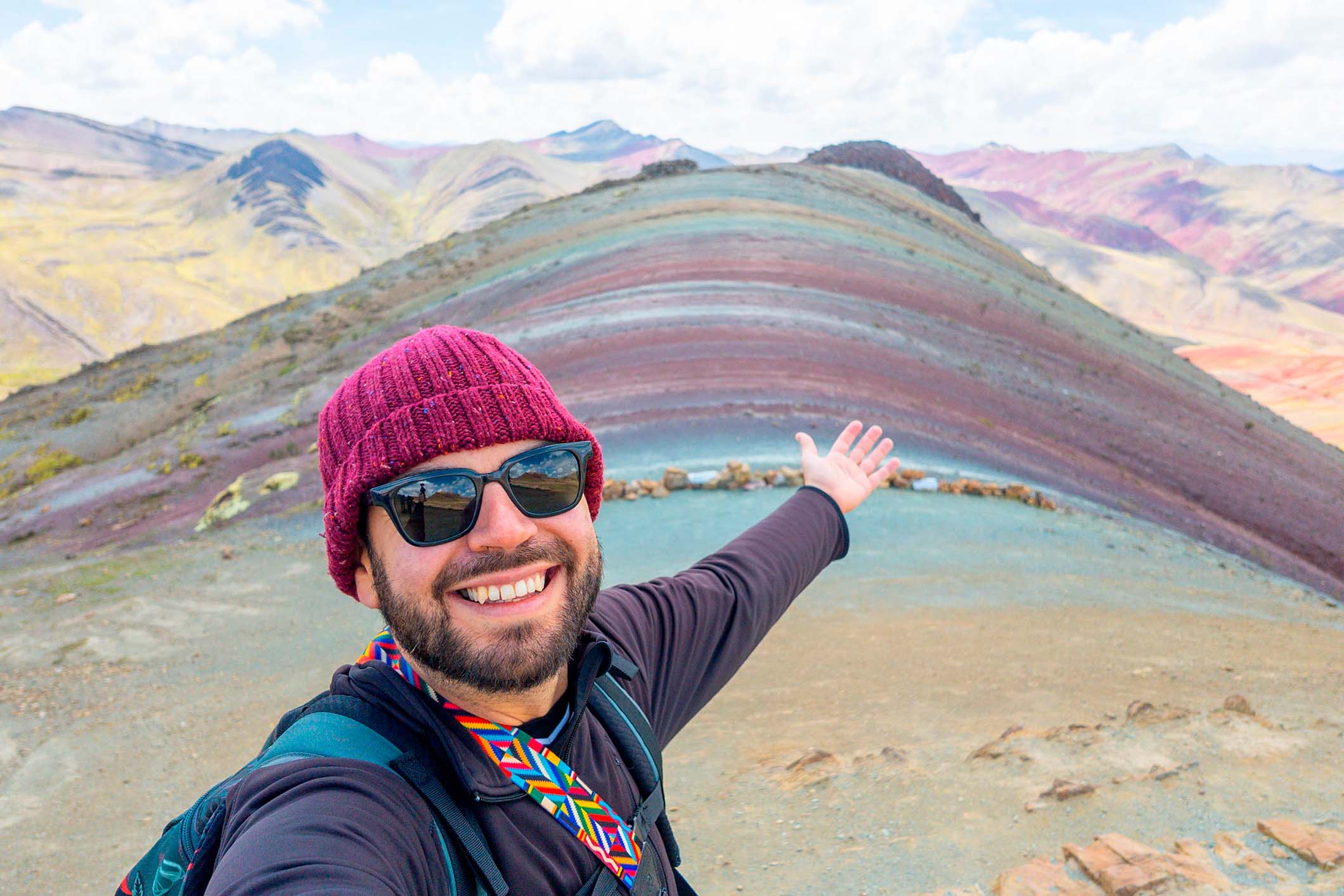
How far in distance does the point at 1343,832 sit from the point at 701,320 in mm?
12424

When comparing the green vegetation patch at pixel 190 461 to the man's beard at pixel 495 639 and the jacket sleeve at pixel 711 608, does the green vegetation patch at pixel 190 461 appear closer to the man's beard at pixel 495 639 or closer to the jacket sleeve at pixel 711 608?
the jacket sleeve at pixel 711 608

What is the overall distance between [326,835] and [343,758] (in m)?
0.12

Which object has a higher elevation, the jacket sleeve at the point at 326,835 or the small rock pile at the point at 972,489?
the jacket sleeve at the point at 326,835

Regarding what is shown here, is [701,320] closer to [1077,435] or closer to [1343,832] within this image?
[1077,435]

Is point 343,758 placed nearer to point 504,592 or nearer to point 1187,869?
point 504,592

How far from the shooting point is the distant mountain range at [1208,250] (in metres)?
59.7

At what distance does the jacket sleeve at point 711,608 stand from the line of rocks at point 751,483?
714cm

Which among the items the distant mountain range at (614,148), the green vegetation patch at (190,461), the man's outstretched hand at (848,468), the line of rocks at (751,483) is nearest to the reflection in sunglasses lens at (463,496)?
the man's outstretched hand at (848,468)

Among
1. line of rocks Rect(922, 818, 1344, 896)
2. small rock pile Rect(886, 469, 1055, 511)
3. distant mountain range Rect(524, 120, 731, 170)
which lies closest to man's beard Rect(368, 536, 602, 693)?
line of rocks Rect(922, 818, 1344, 896)

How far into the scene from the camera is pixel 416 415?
1.80 m

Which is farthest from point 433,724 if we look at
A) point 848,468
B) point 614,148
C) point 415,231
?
point 614,148

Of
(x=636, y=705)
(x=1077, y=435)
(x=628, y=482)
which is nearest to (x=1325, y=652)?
(x=628, y=482)

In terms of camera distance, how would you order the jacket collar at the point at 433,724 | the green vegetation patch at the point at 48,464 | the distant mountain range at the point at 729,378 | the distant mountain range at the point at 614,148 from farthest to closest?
the distant mountain range at the point at 614,148 → the green vegetation patch at the point at 48,464 → the distant mountain range at the point at 729,378 → the jacket collar at the point at 433,724

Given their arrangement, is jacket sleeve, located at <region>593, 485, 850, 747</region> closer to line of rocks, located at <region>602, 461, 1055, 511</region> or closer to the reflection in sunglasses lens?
the reflection in sunglasses lens
